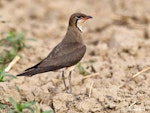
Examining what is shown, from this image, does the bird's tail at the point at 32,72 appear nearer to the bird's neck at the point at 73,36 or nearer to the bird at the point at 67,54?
the bird at the point at 67,54

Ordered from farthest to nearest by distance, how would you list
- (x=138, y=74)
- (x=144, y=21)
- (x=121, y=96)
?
(x=144, y=21) → (x=138, y=74) → (x=121, y=96)

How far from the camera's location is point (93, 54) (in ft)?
27.0

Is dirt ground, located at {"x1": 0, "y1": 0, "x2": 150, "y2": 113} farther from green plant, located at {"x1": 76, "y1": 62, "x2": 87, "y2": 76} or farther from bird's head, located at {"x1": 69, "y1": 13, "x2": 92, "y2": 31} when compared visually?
bird's head, located at {"x1": 69, "y1": 13, "x2": 92, "y2": 31}

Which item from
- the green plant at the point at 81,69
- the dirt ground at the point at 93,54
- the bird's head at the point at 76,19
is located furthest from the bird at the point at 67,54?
the green plant at the point at 81,69

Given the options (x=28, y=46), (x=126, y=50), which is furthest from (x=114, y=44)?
(x=28, y=46)

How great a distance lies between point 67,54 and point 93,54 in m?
1.70

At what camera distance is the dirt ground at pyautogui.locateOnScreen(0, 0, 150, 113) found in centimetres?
608

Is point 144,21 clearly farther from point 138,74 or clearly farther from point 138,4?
point 138,74

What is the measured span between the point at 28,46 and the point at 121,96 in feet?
8.14

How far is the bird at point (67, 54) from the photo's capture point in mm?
6301

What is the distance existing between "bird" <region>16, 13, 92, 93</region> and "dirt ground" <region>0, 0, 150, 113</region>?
1.02 ft

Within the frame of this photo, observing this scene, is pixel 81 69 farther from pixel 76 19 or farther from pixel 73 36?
pixel 76 19

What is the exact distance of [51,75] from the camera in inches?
286

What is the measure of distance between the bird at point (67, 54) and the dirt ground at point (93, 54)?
31cm
